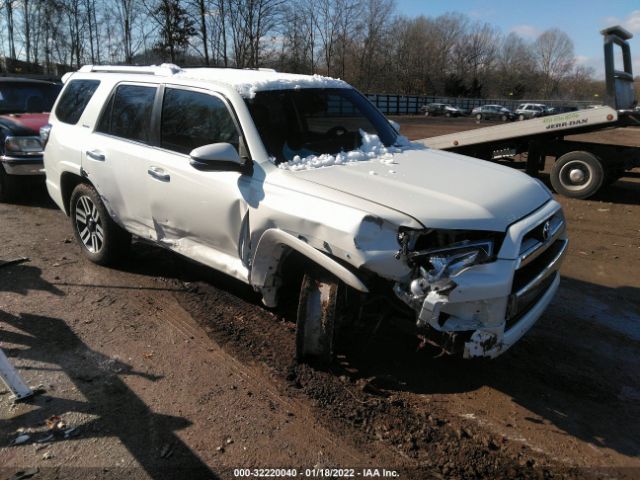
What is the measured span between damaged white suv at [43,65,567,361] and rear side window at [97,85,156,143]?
19 millimetres


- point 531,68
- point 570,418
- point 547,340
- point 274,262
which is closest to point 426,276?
point 274,262

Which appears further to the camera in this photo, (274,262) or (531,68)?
(531,68)

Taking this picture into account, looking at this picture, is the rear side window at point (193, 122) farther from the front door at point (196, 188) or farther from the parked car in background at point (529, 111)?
the parked car in background at point (529, 111)

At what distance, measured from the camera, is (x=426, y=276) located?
110 inches

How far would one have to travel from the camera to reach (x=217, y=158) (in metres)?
3.48

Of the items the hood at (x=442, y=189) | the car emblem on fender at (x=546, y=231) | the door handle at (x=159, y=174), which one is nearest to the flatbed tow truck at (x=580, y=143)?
the hood at (x=442, y=189)

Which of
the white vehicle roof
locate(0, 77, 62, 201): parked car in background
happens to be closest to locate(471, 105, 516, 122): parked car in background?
locate(0, 77, 62, 201): parked car in background

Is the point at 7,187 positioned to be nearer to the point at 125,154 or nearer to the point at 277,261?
the point at 125,154

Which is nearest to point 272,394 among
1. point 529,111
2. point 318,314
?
point 318,314

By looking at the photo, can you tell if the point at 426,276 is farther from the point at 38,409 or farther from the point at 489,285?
the point at 38,409

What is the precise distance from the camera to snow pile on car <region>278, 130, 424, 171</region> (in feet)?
11.9

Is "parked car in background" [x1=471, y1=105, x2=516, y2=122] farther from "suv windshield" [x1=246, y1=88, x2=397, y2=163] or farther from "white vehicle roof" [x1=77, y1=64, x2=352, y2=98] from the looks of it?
"white vehicle roof" [x1=77, y1=64, x2=352, y2=98]

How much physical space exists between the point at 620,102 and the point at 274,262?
8.15 metres

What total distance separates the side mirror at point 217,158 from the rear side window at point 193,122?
27 cm
